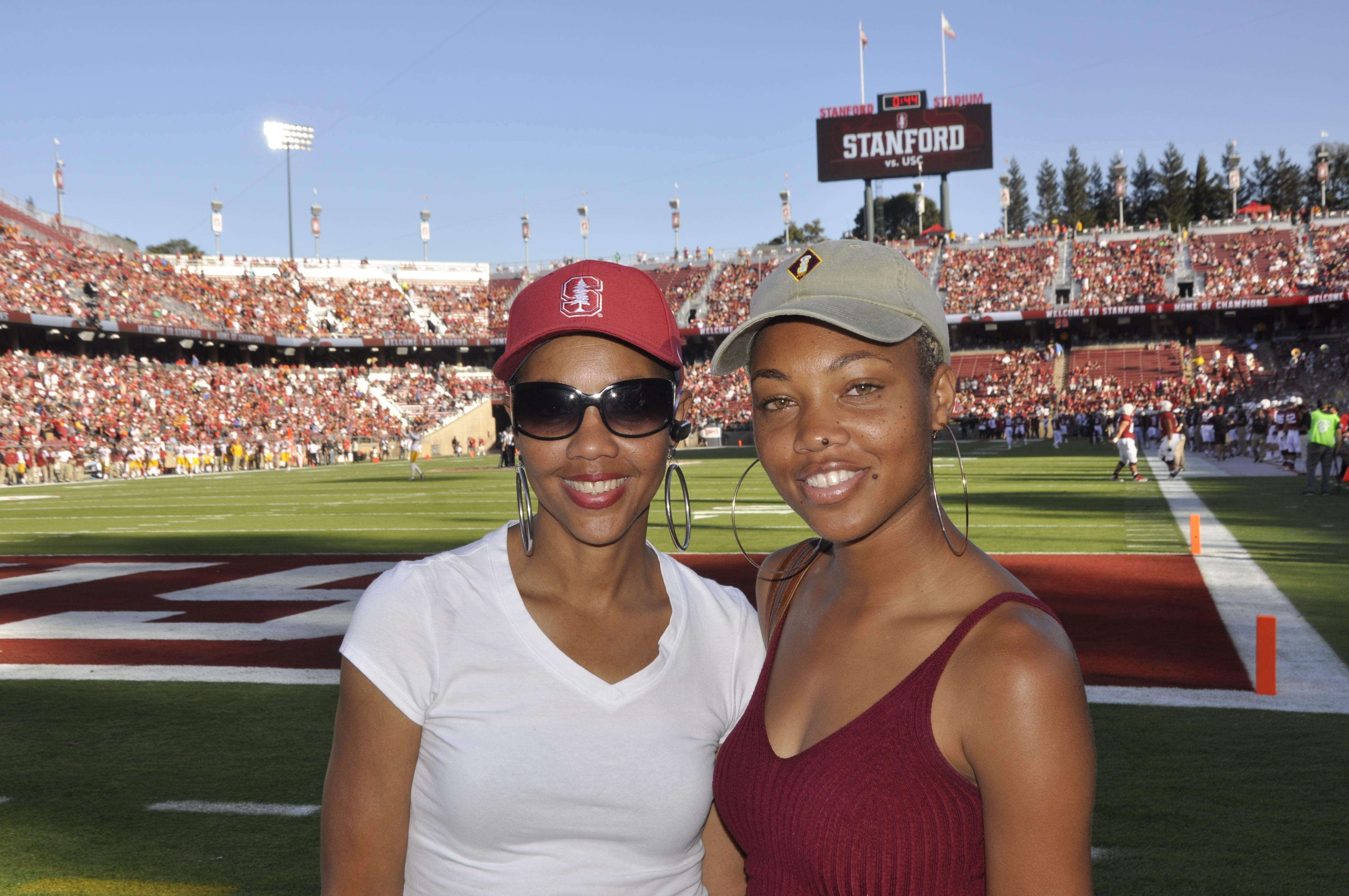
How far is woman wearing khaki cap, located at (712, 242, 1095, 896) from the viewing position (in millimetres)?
1724

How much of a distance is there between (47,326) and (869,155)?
1735 inches

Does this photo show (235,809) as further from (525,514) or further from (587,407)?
(587,407)

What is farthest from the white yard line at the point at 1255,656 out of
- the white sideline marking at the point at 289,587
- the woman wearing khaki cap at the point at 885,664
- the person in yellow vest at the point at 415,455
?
the person in yellow vest at the point at 415,455

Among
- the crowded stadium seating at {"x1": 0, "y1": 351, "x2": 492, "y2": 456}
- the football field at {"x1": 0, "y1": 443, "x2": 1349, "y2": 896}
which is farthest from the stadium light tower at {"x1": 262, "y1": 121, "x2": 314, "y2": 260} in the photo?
the football field at {"x1": 0, "y1": 443, "x2": 1349, "y2": 896}

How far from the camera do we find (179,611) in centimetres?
1031

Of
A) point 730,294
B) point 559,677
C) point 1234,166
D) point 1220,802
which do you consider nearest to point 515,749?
point 559,677

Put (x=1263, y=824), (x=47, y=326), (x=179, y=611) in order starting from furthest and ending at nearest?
(x=47, y=326) < (x=179, y=611) < (x=1263, y=824)

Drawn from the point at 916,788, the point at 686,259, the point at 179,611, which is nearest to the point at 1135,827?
the point at 916,788

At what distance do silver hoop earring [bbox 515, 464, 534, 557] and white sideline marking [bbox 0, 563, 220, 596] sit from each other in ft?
37.1

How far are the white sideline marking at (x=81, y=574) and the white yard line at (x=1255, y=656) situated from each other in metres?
10.5

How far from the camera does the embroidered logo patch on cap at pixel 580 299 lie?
2119 millimetres

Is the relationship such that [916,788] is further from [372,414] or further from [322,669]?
[372,414]

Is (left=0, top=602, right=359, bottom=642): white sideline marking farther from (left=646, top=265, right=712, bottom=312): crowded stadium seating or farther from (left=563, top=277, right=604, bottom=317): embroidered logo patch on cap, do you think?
(left=646, top=265, right=712, bottom=312): crowded stadium seating

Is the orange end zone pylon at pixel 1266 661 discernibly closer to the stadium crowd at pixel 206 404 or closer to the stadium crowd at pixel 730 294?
the stadium crowd at pixel 206 404
